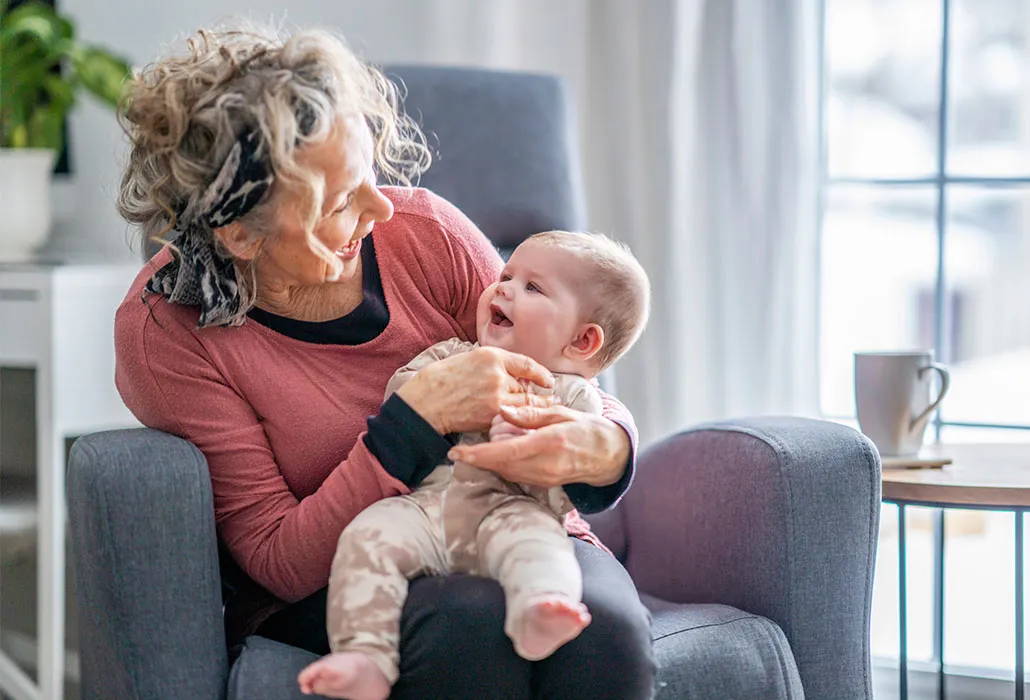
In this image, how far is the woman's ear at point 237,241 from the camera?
4.00 ft

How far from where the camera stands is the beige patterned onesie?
3.46 ft

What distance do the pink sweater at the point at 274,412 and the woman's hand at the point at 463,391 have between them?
0.28ft

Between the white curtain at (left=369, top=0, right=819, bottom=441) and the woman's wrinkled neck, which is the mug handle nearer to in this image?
the white curtain at (left=369, top=0, right=819, bottom=441)

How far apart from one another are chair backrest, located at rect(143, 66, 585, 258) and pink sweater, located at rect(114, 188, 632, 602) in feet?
1.48

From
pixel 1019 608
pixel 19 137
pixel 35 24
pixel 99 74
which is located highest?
pixel 35 24

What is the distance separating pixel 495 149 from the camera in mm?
1808

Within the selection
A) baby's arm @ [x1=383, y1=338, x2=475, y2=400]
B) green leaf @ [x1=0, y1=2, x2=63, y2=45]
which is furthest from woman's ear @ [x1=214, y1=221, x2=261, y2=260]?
green leaf @ [x1=0, y1=2, x2=63, y2=45]

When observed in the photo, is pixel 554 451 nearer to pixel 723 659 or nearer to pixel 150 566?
pixel 723 659

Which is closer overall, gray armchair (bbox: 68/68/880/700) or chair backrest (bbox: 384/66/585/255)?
gray armchair (bbox: 68/68/880/700)

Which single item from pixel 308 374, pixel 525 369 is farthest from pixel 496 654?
pixel 308 374

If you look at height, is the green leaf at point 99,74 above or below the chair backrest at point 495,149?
above

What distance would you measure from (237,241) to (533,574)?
512 millimetres

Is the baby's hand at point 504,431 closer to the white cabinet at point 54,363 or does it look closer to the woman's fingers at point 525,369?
the woman's fingers at point 525,369

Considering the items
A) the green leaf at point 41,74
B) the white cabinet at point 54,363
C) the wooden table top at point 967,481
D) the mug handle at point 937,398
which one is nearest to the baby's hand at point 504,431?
the wooden table top at point 967,481
